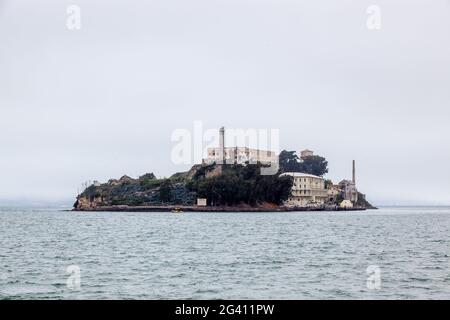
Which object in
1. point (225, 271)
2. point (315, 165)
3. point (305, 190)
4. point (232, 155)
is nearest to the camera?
point (225, 271)

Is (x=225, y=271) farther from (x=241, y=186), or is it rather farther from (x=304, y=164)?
(x=304, y=164)

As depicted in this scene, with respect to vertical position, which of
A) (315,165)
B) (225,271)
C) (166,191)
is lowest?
(225,271)

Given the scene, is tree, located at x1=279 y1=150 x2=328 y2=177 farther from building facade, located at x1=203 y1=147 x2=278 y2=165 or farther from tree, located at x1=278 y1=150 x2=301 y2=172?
building facade, located at x1=203 y1=147 x2=278 y2=165

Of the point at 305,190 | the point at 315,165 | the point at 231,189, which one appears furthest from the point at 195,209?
the point at 315,165

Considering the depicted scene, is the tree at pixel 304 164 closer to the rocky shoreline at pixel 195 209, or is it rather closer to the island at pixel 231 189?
the island at pixel 231 189

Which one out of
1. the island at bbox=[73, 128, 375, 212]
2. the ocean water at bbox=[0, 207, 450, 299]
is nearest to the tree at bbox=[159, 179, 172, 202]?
the island at bbox=[73, 128, 375, 212]

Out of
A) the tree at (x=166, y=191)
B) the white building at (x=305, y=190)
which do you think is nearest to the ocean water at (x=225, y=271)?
the tree at (x=166, y=191)
